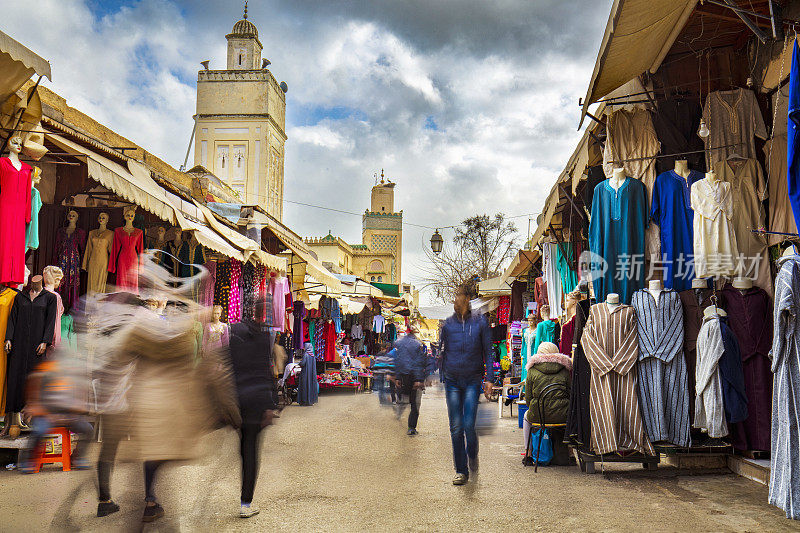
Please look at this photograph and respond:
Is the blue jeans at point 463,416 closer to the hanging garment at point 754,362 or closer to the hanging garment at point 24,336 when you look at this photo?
the hanging garment at point 754,362

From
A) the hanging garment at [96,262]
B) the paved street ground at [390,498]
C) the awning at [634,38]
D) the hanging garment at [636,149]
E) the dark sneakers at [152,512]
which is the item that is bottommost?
the paved street ground at [390,498]

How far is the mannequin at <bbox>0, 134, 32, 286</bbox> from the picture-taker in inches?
234

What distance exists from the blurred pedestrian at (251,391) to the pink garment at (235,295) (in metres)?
5.78

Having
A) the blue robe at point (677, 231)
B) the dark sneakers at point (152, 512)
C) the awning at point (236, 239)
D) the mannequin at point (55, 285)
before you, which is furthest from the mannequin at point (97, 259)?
the blue robe at point (677, 231)

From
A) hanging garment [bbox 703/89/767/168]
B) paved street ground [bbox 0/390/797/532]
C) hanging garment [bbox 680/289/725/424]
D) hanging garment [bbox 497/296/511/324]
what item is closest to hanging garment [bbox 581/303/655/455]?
paved street ground [bbox 0/390/797/532]

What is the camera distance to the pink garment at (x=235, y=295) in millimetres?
10906

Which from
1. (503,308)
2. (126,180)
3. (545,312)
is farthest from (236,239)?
(503,308)

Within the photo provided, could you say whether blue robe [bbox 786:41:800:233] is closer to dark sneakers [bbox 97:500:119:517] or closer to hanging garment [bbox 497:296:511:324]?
dark sneakers [bbox 97:500:119:517]

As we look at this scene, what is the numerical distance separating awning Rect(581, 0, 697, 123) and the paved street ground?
142 inches

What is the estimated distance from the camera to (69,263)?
7617 millimetres

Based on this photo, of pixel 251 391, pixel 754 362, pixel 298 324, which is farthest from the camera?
pixel 298 324

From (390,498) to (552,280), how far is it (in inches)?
261

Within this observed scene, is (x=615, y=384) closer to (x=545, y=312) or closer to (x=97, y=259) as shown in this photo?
(x=545, y=312)

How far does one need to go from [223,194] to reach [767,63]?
1408 centimetres
